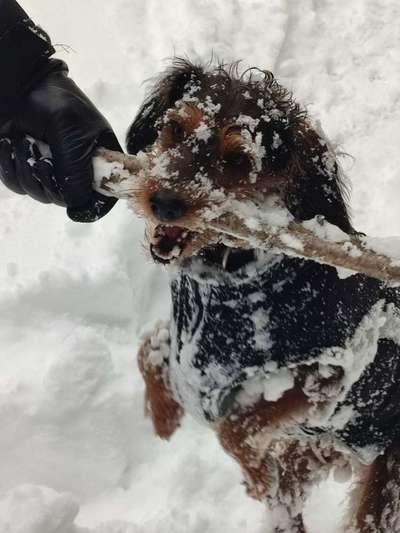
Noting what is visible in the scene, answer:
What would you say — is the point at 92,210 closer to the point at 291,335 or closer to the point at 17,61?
the point at 17,61

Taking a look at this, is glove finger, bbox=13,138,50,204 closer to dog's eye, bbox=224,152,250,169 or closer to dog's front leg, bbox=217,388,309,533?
dog's eye, bbox=224,152,250,169

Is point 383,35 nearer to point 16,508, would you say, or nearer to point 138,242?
point 138,242

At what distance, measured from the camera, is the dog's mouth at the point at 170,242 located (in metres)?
2.01

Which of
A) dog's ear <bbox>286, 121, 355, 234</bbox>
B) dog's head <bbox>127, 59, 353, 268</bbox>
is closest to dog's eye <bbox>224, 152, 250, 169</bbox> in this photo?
dog's head <bbox>127, 59, 353, 268</bbox>

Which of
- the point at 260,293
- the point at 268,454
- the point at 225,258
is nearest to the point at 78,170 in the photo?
the point at 225,258

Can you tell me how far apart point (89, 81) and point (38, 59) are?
2.28m

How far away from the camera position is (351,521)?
2.58 metres

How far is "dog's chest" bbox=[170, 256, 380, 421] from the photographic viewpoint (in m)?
1.99

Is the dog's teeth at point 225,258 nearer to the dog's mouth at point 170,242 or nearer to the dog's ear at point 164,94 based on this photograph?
the dog's mouth at point 170,242

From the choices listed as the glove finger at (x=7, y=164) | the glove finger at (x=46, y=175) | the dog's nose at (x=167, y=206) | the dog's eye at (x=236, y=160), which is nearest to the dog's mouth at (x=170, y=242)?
the dog's nose at (x=167, y=206)

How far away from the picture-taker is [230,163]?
A: 1.96 metres

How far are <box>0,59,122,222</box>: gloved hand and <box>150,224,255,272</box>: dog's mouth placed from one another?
280mm

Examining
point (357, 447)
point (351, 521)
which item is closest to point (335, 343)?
point (357, 447)

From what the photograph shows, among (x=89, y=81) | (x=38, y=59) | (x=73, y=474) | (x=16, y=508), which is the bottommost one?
(x=16, y=508)
